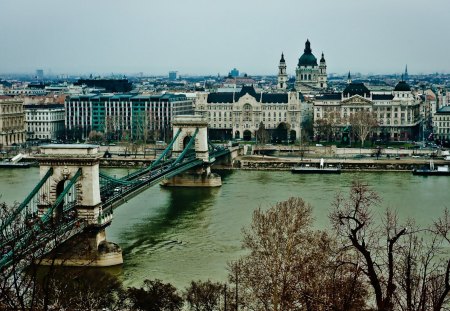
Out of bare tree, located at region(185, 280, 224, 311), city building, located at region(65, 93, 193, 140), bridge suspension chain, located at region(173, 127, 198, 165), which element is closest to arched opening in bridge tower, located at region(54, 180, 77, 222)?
bare tree, located at region(185, 280, 224, 311)

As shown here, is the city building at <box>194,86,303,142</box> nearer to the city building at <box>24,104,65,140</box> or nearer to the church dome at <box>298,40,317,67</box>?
the city building at <box>24,104,65,140</box>

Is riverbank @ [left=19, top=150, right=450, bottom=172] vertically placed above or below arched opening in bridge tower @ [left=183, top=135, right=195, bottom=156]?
below

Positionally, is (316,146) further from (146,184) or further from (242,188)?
(146,184)

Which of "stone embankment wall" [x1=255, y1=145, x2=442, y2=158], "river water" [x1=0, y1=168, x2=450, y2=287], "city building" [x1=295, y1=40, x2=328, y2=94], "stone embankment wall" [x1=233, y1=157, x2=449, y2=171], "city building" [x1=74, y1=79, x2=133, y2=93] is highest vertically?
"city building" [x1=295, y1=40, x2=328, y2=94]

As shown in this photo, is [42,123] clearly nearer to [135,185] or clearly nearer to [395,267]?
[135,185]

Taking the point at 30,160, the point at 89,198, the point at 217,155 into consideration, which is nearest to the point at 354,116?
the point at 217,155

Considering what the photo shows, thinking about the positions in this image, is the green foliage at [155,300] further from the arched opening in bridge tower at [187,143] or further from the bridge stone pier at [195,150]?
the arched opening in bridge tower at [187,143]
